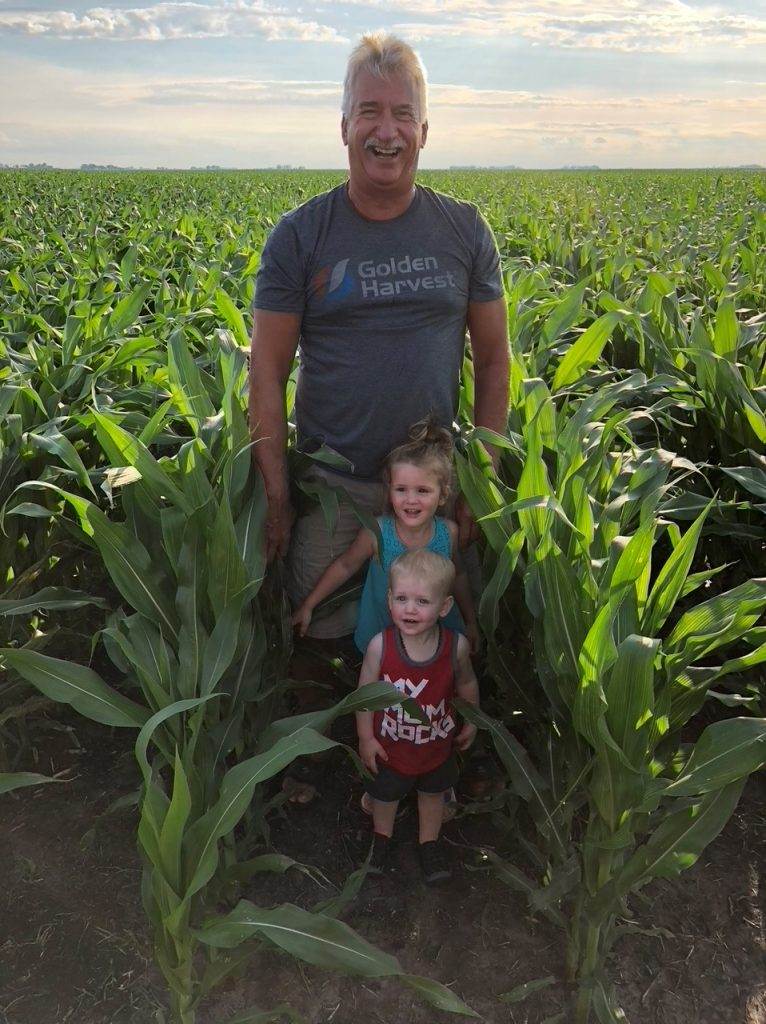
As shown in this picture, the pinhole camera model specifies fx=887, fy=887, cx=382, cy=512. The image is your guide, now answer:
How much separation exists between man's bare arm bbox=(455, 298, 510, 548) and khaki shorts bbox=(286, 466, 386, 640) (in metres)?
0.25

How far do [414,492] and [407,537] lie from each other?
14 cm

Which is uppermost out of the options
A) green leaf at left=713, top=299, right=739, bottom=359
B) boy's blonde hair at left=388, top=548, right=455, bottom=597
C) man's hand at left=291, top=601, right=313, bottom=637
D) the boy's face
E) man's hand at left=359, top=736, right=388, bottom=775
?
green leaf at left=713, top=299, right=739, bottom=359

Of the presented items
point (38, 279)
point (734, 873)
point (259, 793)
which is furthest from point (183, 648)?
point (38, 279)

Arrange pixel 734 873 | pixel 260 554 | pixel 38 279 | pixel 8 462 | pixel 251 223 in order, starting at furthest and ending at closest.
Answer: pixel 251 223 < pixel 38 279 < pixel 8 462 < pixel 734 873 < pixel 260 554

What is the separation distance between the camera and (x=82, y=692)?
1780 millimetres

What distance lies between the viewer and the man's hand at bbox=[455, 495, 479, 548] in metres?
2.40

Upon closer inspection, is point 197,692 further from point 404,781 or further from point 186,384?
point 186,384

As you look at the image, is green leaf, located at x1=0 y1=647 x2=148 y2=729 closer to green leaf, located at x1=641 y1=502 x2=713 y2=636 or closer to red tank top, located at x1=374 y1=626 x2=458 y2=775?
red tank top, located at x1=374 y1=626 x2=458 y2=775

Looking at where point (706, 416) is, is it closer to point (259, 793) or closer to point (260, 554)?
point (260, 554)

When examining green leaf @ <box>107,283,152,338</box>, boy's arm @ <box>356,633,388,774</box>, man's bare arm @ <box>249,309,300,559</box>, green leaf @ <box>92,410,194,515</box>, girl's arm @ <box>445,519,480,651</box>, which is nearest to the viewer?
green leaf @ <box>92,410,194,515</box>

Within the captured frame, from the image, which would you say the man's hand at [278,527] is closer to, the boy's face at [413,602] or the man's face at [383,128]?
the boy's face at [413,602]

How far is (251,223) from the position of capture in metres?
9.93

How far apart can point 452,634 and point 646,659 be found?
75 centimetres

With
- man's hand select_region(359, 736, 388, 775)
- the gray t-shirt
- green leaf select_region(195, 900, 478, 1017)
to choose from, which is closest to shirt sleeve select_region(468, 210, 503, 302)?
the gray t-shirt
